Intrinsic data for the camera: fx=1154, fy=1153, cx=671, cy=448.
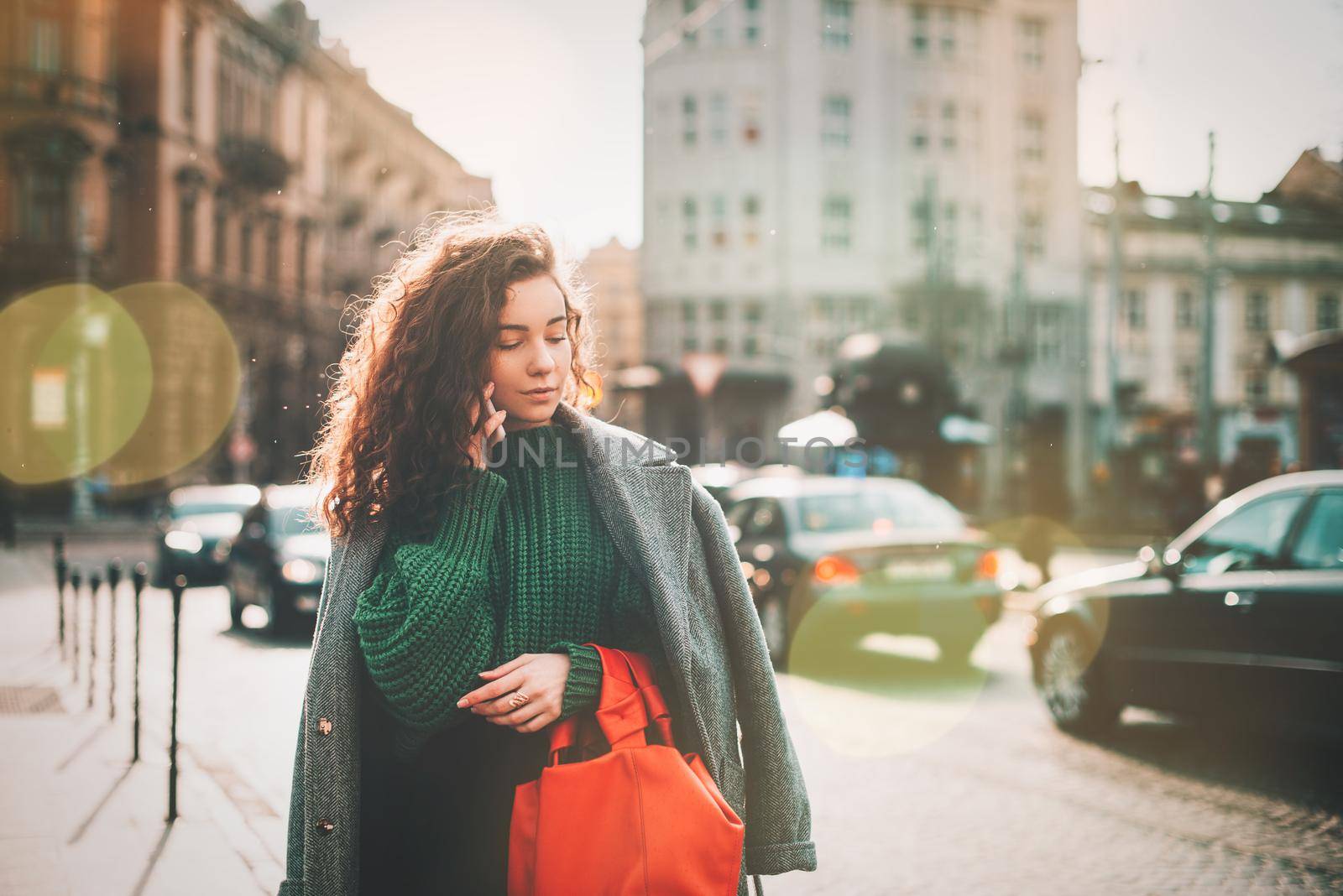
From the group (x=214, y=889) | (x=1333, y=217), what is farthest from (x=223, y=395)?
(x=214, y=889)

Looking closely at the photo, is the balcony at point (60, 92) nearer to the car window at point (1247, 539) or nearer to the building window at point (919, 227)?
the building window at point (919, 227)

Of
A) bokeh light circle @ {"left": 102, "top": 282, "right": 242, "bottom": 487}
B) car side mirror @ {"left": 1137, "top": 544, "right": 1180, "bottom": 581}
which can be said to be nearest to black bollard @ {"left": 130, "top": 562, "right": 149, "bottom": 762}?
car side mirror @ {"left": 1137, "top": 544, "right": 1180, "bottom": 581}

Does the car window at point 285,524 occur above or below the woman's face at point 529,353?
below

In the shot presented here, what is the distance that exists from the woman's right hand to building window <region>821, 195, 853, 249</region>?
112ft

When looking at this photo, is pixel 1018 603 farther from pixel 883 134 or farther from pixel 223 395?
pixel 223 395

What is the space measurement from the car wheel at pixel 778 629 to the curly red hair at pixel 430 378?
23.9 feet


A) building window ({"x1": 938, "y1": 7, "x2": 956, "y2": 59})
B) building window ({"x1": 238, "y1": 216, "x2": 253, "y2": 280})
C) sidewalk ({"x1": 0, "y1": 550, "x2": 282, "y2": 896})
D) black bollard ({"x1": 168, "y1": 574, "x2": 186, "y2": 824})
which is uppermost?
building window ({"x1": 938, "y1": 7, "x2": 956, "y2": 59})

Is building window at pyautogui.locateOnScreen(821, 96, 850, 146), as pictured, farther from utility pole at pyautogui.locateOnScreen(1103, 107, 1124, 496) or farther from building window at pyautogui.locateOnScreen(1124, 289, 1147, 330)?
building window at pyautogui.locateOnScreen(1124, 289, 1147, 330)

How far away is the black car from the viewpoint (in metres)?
5.46

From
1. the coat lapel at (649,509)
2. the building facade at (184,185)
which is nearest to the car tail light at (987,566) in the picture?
the coat lapel at (649,509)

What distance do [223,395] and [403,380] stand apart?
1338 inches

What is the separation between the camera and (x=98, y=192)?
32094 mm

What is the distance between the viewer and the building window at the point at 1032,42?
28.4 m

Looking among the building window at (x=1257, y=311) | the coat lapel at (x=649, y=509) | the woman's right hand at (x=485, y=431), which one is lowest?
the coat lapel at (x=649, y=509)
